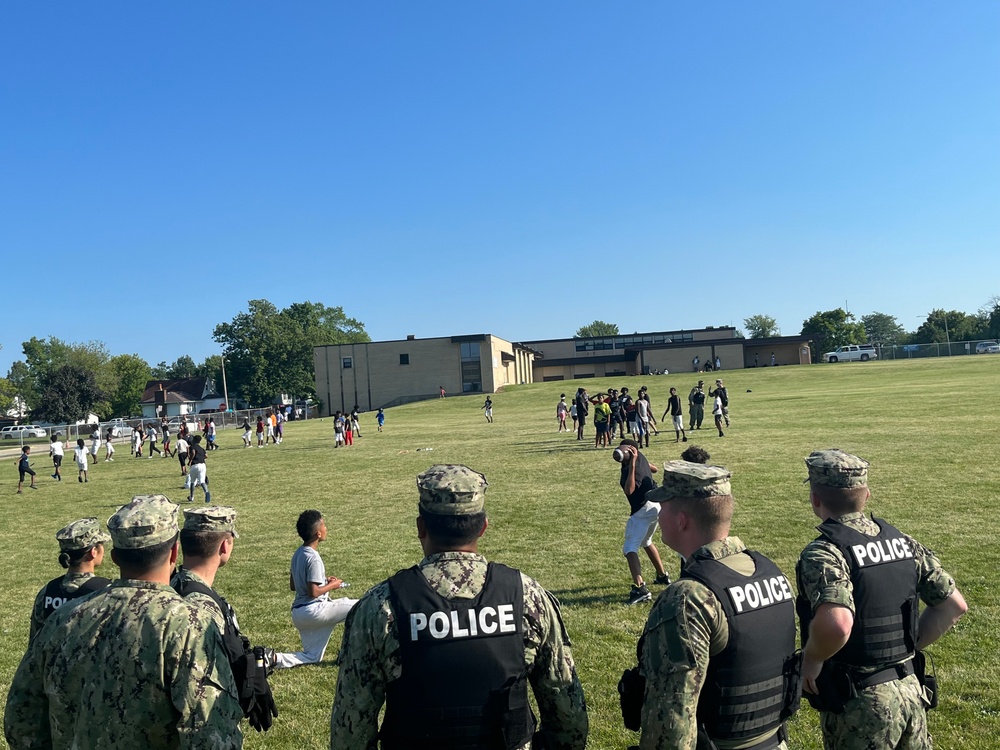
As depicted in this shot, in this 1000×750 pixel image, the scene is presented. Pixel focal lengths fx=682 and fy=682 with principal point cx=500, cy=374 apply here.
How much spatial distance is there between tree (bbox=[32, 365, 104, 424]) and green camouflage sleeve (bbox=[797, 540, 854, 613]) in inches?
3290

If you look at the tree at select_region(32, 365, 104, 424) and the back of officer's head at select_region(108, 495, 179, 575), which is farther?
the tree at select_region(32, 365, 104, 424)

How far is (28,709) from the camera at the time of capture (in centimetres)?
296

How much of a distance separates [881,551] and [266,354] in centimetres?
10085

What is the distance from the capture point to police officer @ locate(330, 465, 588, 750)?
2.69 meters

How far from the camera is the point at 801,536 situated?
1073 centimetres

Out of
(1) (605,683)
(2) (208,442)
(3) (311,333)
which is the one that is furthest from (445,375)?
(1) (605,683)

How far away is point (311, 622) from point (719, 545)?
4.99 metres

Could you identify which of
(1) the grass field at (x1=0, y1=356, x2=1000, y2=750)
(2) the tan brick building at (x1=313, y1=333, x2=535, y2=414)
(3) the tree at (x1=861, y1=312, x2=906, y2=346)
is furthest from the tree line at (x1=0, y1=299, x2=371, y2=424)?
(3) the tree at (x1=861, y1=312, x2=906, y2=346)

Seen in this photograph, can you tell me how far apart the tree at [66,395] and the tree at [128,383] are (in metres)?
31.8

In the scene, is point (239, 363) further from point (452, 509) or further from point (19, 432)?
point (452, 509)

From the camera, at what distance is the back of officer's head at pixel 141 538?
3.02 m

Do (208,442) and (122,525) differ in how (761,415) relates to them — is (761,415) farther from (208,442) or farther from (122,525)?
(122,525)

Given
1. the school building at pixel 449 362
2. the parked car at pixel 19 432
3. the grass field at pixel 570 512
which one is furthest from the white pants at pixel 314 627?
the parked car at pixel 19 432

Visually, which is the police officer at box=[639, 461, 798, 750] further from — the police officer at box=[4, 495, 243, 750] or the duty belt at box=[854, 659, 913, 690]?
the police officer at box=[4, 495, 243, 750]
